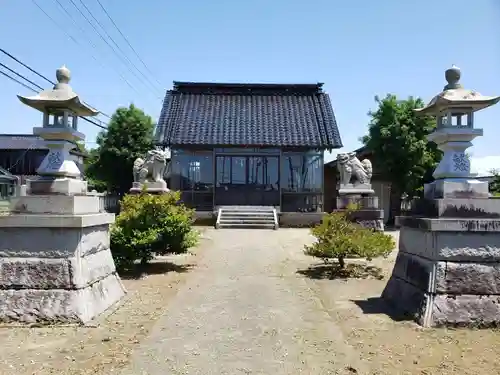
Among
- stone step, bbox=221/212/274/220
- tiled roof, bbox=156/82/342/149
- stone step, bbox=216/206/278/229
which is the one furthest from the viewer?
tiled roof, bbox=156/82/342/149

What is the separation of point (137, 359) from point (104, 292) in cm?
228

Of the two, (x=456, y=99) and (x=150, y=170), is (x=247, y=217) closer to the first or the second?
(x=150, y=170)

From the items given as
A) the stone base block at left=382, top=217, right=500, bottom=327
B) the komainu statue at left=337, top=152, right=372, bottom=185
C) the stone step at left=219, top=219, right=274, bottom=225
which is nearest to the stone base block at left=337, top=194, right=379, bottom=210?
the komainu statue at left=337, top=152, right=372, bottom=185

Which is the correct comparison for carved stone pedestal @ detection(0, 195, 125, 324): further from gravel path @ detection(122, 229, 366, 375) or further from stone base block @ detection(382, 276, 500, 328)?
stone base block @ detection(382, 276, 500, 328)

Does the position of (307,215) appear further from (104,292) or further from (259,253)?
(104,292)

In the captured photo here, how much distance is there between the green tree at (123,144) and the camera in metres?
24.5

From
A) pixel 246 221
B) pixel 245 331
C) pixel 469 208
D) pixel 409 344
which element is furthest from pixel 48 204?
pixel 246 221

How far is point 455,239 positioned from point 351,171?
10981 mm

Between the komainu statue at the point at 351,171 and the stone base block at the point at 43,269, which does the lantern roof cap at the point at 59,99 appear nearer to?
the stone base block at the point at 43,269

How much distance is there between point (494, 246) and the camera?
592cm

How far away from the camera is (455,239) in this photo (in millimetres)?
5902

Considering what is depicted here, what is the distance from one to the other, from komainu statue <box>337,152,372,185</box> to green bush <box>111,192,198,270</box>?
8.16 meters

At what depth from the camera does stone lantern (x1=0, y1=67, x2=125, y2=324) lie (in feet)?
19.2

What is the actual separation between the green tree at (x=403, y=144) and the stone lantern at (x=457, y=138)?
14654 mm
